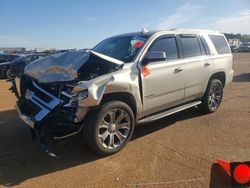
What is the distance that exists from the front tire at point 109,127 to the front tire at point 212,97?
2.59 m

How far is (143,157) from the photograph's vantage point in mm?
4641

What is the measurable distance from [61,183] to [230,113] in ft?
15.3

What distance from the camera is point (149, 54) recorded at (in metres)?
5.22

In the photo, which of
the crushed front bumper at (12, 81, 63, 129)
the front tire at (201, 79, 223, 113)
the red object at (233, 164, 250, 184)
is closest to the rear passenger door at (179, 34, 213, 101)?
the front tire at (201, 79, 223, 113)

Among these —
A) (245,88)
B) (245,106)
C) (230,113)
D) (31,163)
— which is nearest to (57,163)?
(31,163)

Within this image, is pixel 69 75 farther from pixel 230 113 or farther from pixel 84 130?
pixel 230 113

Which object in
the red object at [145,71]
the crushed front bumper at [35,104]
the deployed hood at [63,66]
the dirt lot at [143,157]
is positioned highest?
the deployed hood at [63,66]

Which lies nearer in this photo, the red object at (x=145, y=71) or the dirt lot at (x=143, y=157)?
the dirt lot at (x=143, y=157)

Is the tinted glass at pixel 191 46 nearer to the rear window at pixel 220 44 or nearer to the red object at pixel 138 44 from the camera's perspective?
the rear window at pixel 220 44

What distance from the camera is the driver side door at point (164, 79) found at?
525 centimetres

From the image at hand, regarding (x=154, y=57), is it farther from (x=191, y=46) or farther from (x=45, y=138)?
(x=45, y=138)

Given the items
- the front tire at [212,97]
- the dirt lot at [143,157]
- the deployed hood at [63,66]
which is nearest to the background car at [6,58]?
the dirt lot at [143,157]

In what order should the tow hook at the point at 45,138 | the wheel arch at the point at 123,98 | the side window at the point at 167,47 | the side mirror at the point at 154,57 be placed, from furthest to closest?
the side window at the point at 167,47 < the side mirror at the point at 154,57 < the wheel arch at the point at 123,98 < the tow hook at the point at 45,138

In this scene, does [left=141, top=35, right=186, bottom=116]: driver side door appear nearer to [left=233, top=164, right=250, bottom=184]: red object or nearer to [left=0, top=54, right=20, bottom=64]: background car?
[left=233, top=164, right=250, bottom=184]: red object
